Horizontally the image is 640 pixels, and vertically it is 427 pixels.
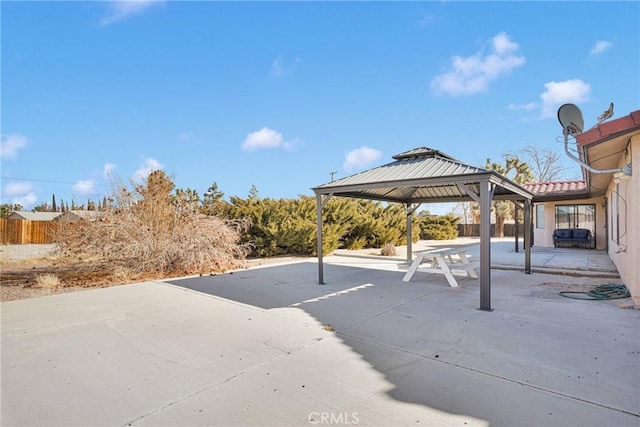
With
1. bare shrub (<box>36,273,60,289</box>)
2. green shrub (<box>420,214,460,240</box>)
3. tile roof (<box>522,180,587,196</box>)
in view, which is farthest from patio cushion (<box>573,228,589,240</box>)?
bare shrub (<box>36,273,60,289</box>)

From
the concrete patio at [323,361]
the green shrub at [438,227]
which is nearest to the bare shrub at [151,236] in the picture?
the concrete patio at [323,361]

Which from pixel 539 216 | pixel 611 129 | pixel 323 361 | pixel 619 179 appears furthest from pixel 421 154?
pixel 539 216

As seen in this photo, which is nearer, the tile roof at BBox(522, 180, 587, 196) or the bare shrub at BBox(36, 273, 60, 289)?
the bare shrub at BBox(36, 273, 60, 289)

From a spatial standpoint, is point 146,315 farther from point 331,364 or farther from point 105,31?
point 105,31

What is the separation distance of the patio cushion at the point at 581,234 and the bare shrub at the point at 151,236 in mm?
15507

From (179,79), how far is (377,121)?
10861 mm

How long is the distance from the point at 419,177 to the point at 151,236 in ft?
24.5

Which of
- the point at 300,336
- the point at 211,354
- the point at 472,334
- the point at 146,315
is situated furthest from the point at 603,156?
the point at 146,315

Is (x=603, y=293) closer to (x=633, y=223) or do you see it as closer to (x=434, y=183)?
(x=633, y=223)

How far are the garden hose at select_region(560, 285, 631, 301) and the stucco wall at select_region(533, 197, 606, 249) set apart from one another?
10.8m

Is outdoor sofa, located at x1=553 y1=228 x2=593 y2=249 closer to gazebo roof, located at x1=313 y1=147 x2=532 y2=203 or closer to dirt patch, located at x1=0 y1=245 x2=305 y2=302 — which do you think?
→ gazebo roof, located at x1=313 y1=147 x2=532 y2=203

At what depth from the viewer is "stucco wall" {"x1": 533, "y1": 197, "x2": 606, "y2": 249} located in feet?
49.1

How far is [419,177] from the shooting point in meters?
6.00

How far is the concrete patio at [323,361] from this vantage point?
94.2 inches
